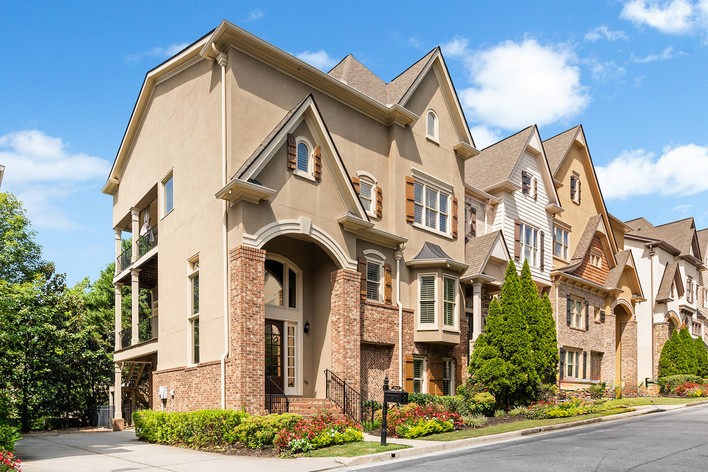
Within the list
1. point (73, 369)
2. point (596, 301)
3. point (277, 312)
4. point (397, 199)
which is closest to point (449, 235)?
point (397, 199)

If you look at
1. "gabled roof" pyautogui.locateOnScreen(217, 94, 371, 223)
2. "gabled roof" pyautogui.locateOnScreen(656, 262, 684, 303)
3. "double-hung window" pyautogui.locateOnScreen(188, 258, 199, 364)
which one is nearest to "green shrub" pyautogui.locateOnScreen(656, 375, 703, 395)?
"gabled roof" pyautogui.locateOnScreen(656, 262, 684, 303)

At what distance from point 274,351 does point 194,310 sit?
9.97ft

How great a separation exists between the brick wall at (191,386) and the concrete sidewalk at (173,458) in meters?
1.63

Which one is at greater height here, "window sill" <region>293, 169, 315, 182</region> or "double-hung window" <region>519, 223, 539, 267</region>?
"window sill" <region>293, 169, 315, 182</region>

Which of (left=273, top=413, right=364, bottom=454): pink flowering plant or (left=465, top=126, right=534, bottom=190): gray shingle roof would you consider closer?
(left=273, top=413, right=364, bottom=454): pink flowering plant

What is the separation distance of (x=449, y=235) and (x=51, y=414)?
2329cm

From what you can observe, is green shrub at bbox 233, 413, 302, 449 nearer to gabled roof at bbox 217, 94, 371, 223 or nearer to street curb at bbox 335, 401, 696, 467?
street curb at bbox 335, 401, 696, 467

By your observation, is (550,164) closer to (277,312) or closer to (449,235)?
(449,235)

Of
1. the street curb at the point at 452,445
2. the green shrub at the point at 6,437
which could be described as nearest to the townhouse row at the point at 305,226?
the street curb at the point at 452,445

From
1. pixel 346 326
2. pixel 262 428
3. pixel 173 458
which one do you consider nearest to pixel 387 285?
pixel 346 326

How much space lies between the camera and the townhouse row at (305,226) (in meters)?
20.0

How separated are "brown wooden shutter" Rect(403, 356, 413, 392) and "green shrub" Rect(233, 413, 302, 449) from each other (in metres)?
7.96

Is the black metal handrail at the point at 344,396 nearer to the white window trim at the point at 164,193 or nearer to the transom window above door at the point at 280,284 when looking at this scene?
the transom window above door at the point at 280,284

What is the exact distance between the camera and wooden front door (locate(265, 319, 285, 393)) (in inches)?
856
